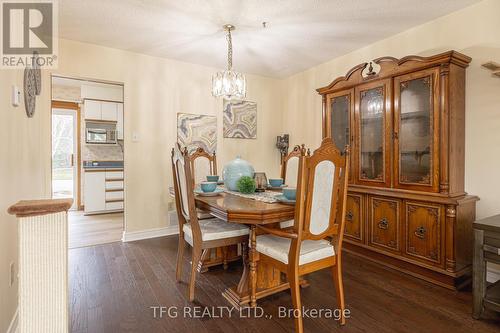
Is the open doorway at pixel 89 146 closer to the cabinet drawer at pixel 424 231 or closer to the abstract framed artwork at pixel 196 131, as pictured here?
the abstract framed artwork at pixel 196 131

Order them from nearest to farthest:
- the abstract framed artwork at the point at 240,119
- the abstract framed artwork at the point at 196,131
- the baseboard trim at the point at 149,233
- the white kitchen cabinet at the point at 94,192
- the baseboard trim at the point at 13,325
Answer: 1. the baseboard trim at the point at 13,325
2. the baseboard trim at the point at 149,233
3. the abstract framed artwork at the point at 196,131
4. the abstract framed artwork at the point at 240,119
5. the white kitchen cabinet at the point at 94,192

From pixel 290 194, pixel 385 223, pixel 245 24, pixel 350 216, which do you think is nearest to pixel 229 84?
pixel 245 24

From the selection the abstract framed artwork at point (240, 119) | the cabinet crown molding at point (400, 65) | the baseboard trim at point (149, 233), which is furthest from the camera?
the abstract framed artwork at point (240, 119)

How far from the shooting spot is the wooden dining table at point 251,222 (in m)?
1.74

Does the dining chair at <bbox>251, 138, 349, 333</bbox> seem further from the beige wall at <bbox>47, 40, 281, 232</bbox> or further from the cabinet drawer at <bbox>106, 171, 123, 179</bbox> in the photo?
the cabinet drawer at <bbox>106, 171, 123, 179</bbox>

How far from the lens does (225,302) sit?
2096mm

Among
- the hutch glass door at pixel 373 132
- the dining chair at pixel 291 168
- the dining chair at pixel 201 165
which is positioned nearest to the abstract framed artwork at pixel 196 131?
the dining chair at pixel 201 165

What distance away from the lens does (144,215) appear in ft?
12.3

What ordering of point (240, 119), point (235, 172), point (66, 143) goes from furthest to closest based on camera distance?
point (66, 143) → point (240, 119) → point (235, 172)

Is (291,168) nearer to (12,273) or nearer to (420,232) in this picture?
(420,232)

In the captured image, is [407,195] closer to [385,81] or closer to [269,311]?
[385,81]

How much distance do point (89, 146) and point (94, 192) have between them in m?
0.95

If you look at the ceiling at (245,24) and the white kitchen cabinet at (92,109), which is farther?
the white kitchen cabinet at (92,109)

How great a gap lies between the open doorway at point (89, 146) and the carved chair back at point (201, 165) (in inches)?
89.9
